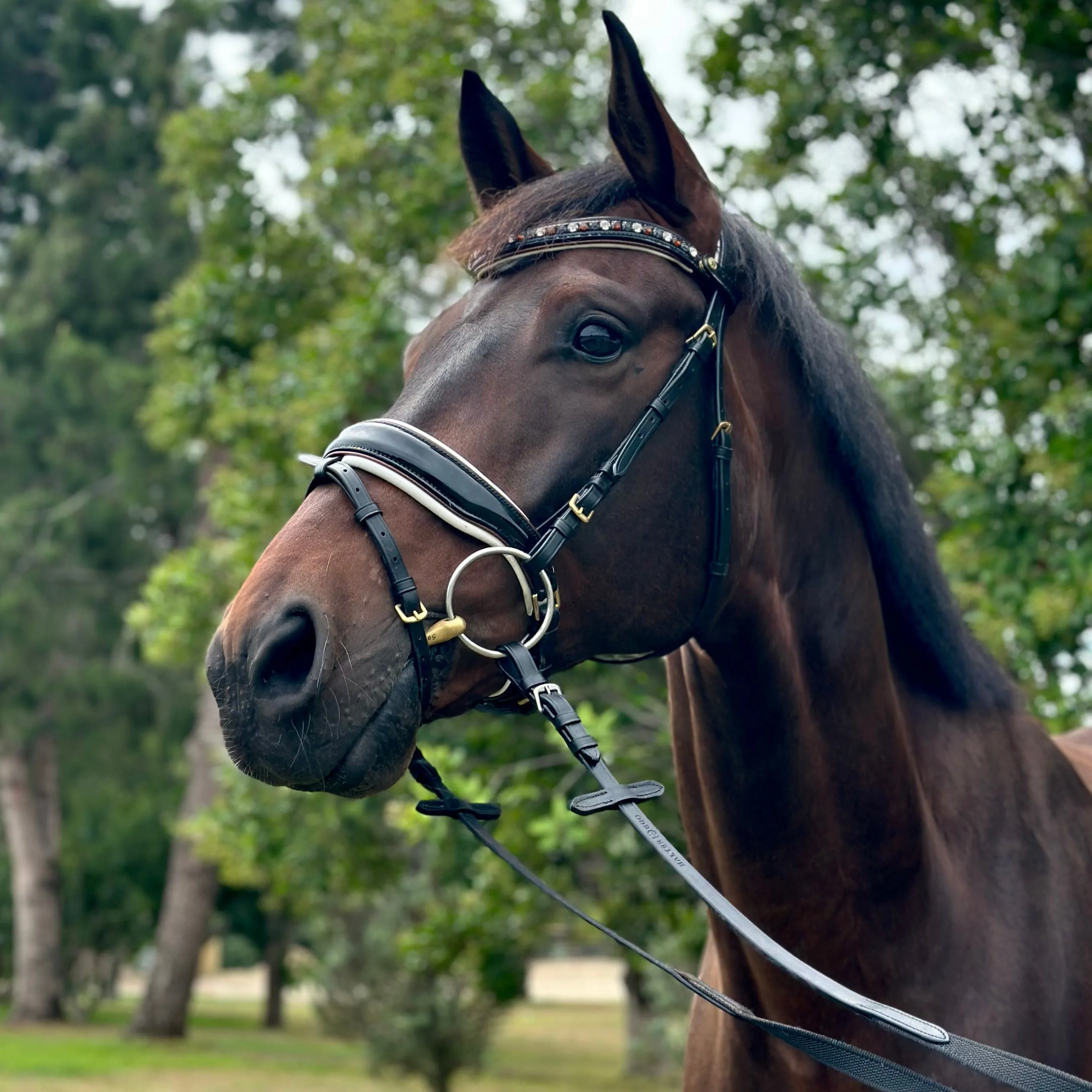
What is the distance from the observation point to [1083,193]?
22.6 ft

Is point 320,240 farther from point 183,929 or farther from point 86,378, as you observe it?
point 183,929

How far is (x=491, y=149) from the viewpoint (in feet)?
8.17

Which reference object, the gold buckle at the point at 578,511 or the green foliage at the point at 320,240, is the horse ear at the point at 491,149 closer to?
the gold buckle at the point at 578,511

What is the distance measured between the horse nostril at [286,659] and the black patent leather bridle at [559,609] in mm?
143

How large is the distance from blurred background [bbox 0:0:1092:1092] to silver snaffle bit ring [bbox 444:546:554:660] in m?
3.54

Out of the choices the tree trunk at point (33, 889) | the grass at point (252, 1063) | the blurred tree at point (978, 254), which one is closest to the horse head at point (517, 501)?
the blurred tree at point (978, 254)

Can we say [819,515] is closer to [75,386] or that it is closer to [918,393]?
[918,393]

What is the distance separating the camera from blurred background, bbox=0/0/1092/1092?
20.2ft

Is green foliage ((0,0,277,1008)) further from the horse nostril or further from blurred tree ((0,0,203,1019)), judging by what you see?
the horse nostril

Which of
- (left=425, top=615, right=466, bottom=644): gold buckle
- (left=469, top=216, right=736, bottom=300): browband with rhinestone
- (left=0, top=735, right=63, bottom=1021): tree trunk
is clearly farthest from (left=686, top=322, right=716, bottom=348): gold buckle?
(left=0, top=735, right=63, bottom=1021): tree trunk

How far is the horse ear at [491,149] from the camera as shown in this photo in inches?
95.3

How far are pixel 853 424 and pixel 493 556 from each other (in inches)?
32.1

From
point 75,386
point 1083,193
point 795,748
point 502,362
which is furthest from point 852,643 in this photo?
point 75,386

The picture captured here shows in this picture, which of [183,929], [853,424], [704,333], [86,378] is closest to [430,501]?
A: [704,333]
